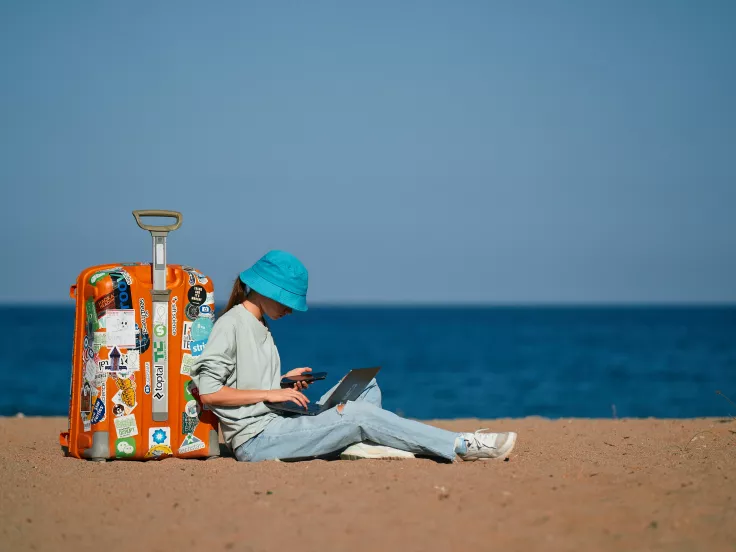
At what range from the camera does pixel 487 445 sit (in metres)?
5.91

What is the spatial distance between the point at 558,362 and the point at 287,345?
1904cm

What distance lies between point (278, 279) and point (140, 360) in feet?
3.62

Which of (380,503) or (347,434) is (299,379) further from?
(380,503)

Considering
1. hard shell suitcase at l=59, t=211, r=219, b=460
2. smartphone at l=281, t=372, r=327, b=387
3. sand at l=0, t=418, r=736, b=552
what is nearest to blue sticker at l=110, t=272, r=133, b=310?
hard shell suitcase at l=59, t=211, r=219, b=460

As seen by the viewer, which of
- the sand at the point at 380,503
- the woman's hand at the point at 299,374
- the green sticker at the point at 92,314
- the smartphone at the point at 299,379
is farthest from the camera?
the woman's hand at the point at 299,374

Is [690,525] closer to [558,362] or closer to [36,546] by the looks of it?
[36,546]

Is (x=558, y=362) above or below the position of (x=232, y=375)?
Result: below

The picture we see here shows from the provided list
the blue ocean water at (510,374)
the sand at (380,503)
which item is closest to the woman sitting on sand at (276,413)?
the sand at (380,503)

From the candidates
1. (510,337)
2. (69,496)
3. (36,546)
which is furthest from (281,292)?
(510,337)

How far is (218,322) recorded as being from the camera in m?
5.81

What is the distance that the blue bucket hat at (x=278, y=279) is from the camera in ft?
19.1

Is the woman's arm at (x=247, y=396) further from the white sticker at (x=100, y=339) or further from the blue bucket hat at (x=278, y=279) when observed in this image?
the white sticker at (x=100, y=339)

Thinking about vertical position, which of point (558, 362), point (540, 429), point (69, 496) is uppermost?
point (69, 496)

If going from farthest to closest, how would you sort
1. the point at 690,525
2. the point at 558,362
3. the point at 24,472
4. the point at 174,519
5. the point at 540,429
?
the point at 558,362, the point at 540,429, the point at 24,472, the point at 174,519, the point at 690,525
